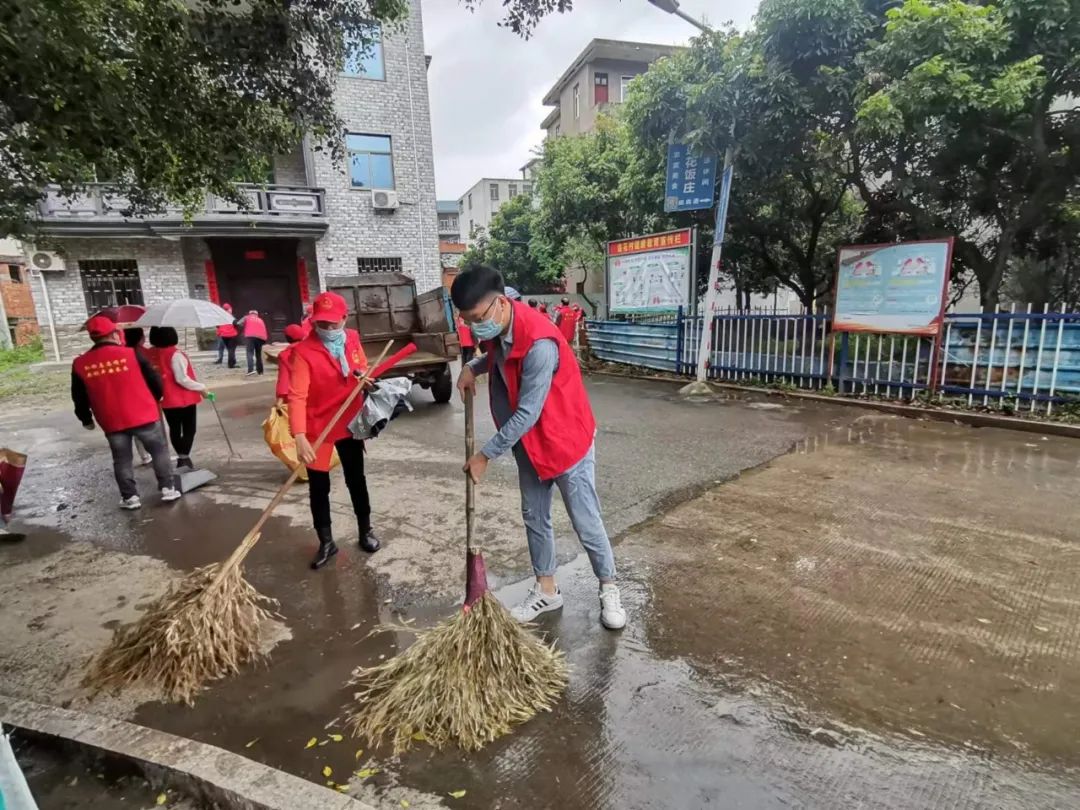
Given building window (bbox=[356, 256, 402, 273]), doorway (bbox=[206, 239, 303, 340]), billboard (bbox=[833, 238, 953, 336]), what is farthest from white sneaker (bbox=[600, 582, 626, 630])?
building window (bbox=[356, 256, 402, 273])

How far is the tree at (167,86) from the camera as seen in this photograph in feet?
9.68

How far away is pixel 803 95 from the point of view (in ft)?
24.1

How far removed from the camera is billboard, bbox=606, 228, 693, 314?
9727 millimetres

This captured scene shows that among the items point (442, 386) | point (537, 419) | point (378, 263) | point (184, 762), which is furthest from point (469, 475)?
point (378, 263)

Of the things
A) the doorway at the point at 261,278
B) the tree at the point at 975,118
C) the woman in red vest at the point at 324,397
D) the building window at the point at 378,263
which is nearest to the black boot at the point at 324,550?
the woman in red vest at the point at 324,397

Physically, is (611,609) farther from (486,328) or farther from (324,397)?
(324,397)

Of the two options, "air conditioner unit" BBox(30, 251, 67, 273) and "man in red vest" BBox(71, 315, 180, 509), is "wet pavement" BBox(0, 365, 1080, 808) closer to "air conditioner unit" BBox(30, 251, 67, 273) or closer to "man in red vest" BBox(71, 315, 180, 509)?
"man in red vest" BBox(71, 315, 180, 509)

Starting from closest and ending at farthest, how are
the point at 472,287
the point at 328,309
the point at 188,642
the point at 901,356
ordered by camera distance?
the point at 472,287, the point at 188,642, the point at 328,309, the point at 901,356

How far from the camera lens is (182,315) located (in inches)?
224

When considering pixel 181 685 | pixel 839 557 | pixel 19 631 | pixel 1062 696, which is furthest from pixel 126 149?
pixel 1062 696

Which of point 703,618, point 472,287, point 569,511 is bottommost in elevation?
point 703,618

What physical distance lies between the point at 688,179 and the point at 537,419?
25.3ft

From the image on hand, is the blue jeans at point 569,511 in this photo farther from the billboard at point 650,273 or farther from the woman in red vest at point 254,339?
the woman in red vest at point 254,339

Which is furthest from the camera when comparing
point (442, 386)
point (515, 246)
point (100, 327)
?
point (515, 246)
